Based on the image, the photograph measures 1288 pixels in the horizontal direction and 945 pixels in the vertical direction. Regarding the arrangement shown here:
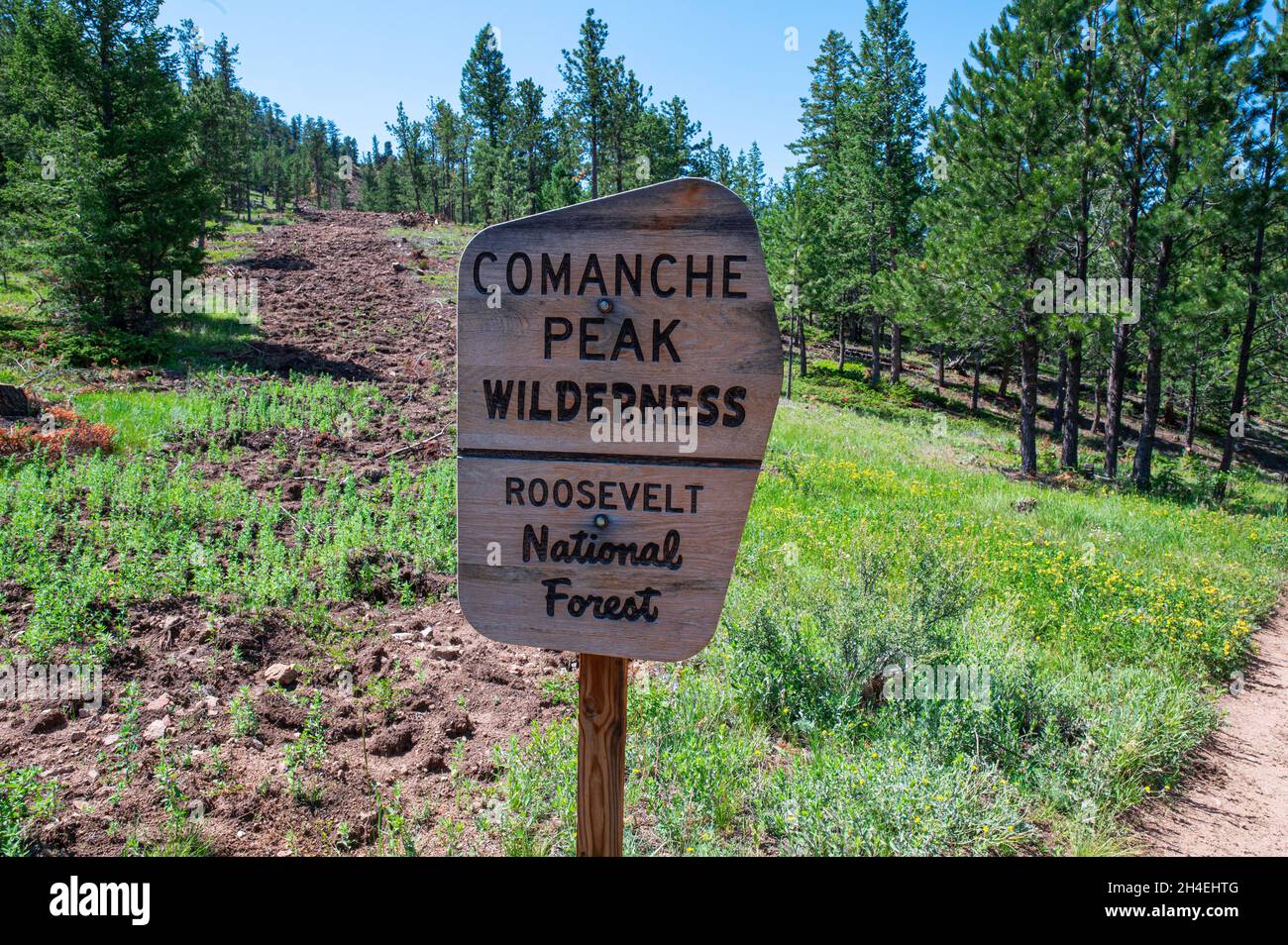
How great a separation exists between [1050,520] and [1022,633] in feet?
19.8

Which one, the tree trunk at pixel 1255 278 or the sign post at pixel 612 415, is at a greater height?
the tree trunk at pixel 1255 278

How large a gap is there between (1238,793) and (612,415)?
476 cm

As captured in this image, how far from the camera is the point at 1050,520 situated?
36.1 ft

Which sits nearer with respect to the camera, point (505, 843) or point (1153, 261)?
point (505, 843)

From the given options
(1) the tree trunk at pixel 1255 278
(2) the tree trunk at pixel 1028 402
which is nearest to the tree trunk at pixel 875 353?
(2) the tree trunk at pixel 1028 402

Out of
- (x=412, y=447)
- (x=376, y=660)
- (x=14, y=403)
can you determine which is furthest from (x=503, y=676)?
(x=14, y=403)

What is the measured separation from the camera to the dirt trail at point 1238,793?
3.77 metres

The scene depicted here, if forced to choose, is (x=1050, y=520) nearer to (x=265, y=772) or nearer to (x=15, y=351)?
(x=265, y=772)

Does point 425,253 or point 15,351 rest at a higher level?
point 425,253

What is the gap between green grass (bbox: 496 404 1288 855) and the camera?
339 centimetres

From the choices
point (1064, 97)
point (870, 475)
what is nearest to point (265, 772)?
point (870, 475)

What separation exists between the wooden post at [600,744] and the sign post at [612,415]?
3.9 inches

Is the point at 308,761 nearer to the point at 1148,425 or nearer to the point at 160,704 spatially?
the point at 160,704

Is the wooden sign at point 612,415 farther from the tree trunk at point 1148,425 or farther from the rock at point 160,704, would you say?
the tree trunk at point 1148,425
